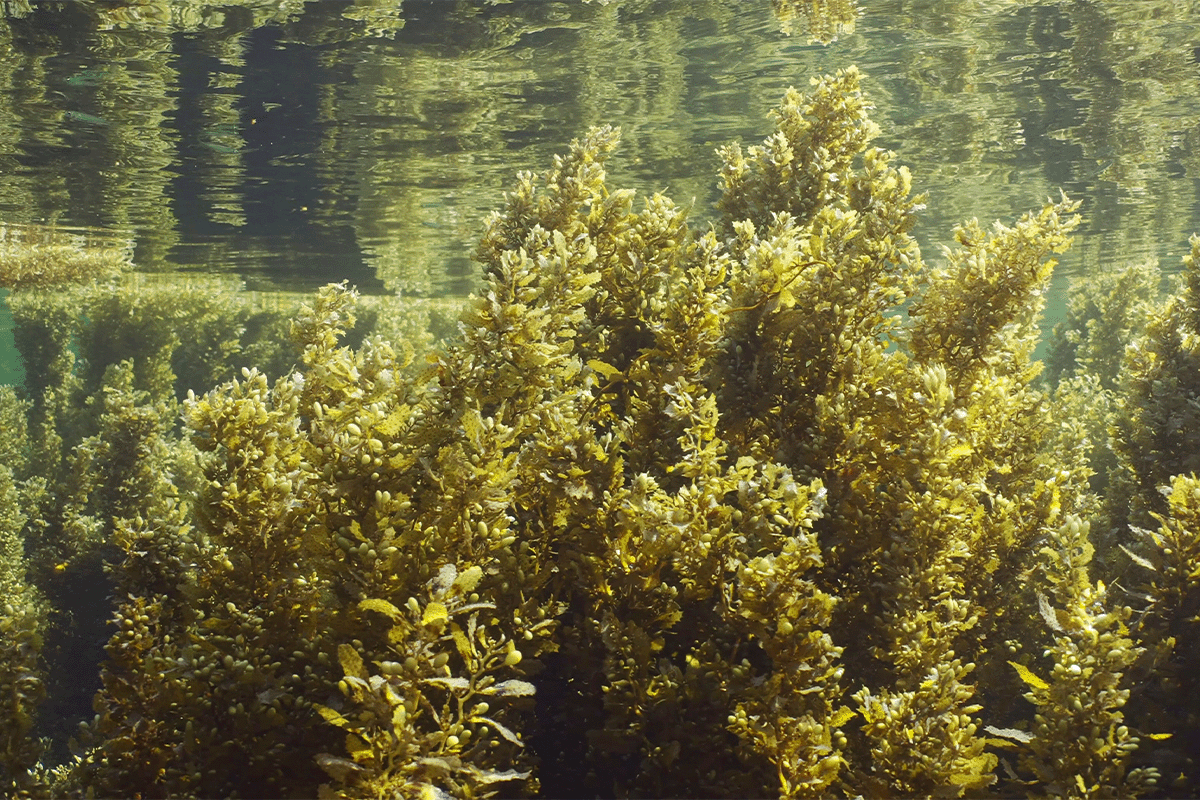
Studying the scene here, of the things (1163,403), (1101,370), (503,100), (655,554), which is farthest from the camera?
(503,100)

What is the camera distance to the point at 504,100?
1161 cm

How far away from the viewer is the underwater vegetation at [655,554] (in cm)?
282

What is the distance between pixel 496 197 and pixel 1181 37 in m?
12.7

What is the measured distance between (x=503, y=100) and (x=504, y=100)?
2 centimetres

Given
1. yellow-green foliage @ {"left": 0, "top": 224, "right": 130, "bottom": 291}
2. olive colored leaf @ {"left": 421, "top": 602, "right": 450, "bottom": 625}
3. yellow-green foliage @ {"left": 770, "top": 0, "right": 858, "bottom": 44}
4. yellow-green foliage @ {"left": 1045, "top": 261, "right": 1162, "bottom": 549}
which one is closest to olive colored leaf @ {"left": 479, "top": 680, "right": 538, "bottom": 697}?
olive colored leaf @ {"left": 421, "top": 602, "right": 450, "bottom": 625}

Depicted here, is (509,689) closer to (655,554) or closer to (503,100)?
(655,554)

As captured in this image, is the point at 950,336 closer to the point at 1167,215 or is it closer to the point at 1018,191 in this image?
the point at 1018,191

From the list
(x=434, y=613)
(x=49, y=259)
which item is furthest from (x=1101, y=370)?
(x=49, y=259)

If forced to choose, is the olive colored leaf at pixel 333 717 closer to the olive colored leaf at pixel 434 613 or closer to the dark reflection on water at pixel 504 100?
the olive colored leaf at pixel 434 613

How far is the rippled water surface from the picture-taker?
9289mm

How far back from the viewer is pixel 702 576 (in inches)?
124

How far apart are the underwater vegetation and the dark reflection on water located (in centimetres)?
644

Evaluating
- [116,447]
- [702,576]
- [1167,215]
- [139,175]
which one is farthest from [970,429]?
[1167,215]

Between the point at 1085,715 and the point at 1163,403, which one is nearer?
the point at 1085,715
